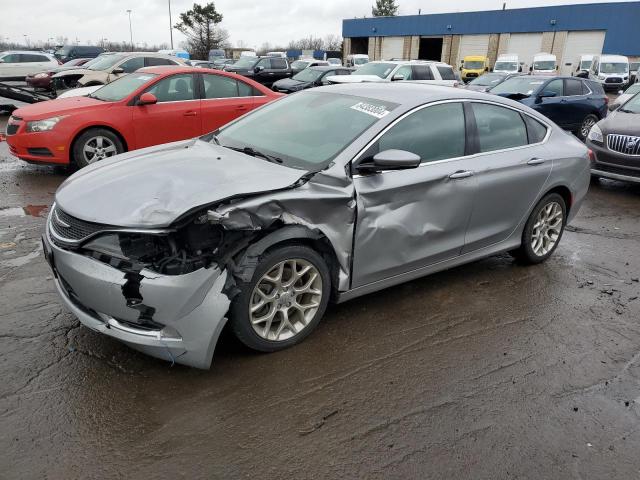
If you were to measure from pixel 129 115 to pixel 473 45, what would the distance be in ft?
157

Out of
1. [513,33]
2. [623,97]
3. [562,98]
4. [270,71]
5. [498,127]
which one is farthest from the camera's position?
[513,33]

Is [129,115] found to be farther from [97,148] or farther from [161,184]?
[161,184]

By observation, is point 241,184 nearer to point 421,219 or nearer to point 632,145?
point 421,219

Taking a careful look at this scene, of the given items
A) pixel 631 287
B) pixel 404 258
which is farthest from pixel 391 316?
pixel 631 287

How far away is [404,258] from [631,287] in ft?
7.93

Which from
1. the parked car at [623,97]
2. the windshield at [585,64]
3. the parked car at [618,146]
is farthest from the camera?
the windshield at [585,64]

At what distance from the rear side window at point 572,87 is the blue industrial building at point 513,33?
34.7 metres

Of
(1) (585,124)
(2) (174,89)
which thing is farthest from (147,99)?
(1) (585,124)

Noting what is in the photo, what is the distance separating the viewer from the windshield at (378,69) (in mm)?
15727

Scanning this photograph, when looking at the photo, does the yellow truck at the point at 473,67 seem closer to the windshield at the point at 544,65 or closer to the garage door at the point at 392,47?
the windshield at the point at 544,65

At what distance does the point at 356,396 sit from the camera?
300 cm

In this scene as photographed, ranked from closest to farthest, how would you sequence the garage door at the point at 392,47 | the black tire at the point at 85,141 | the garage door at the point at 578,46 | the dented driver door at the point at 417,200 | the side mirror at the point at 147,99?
the dented driver door at the point at 417,200
the black tire at the point at 85,141
the side mirror at the point at 147,99
the garage door at the point at 578,46
the garage door at the point at 392,47

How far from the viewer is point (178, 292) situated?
2.77 meters

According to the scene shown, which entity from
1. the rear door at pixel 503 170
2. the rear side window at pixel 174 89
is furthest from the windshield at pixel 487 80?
the rear door at pixel 503 170
